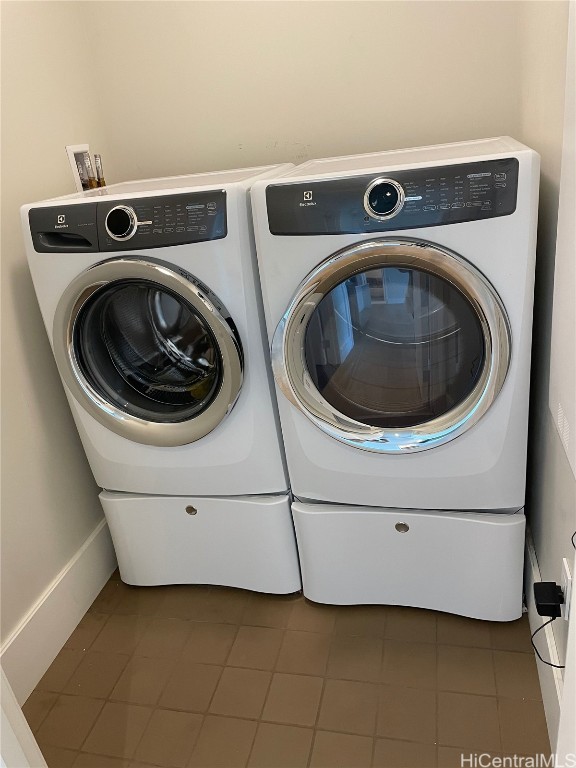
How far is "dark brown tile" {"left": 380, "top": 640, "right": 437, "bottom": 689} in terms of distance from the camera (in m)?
1.50

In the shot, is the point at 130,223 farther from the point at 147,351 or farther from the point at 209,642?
the point at 209,642

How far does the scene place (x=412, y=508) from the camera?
5.12 ft

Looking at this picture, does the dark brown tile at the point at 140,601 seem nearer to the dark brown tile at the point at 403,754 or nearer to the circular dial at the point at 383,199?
the dark brown tile at the point at 403,754

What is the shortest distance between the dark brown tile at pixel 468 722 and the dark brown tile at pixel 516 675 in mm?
50

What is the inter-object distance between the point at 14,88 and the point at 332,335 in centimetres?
107

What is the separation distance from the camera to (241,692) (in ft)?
5.00

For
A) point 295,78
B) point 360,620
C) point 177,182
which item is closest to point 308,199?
point 177,182

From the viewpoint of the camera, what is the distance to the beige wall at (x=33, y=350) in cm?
160

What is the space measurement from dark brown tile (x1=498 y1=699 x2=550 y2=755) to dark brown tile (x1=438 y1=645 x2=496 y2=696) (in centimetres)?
5

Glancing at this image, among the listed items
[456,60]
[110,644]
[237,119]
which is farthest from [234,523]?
[456,60]

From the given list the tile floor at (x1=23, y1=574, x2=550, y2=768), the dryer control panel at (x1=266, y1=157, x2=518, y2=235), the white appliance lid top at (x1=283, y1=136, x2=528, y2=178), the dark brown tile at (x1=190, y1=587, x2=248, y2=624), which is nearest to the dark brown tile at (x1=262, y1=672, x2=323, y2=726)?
the tile floor at (x1=23, y1=574, x2=550, y2=768)

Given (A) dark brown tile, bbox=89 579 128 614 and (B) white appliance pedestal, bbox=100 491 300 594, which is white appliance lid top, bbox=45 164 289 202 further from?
(A) dark brown tile, bbox=89 579 128 614

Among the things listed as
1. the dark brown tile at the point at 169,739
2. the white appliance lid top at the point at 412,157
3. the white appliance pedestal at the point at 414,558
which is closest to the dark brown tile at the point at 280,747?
the dark brown tile at the point at 169,739

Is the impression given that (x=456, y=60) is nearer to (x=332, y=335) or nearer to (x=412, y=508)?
(x=332, y=335)
